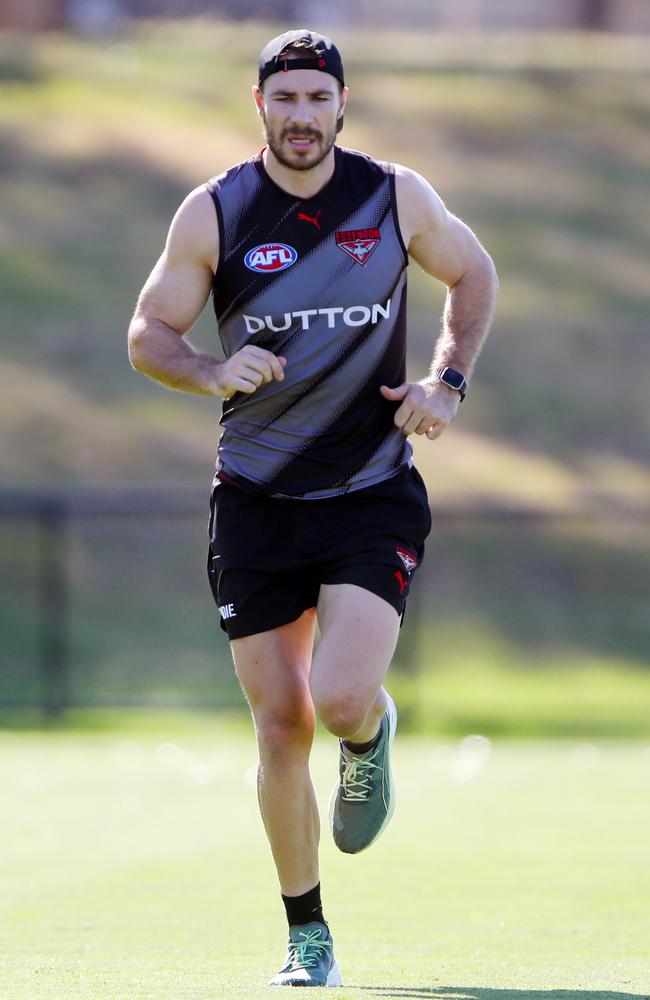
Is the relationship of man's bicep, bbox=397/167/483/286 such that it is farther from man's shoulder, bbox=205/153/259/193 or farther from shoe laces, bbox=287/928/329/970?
shoe laces, bbox=287/928/329/970

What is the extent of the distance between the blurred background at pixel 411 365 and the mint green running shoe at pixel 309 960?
1035cm

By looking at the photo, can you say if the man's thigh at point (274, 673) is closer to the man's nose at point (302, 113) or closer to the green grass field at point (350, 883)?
the green grass field at point (350, 883)

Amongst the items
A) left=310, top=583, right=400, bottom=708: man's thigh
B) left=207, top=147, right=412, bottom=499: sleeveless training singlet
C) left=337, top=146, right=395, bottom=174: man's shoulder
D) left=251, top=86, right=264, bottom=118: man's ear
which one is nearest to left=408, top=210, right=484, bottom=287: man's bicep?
left=207, top=147, right=412, bottom=499: sleeveless training singlet

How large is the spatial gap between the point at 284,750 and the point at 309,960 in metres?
0.63

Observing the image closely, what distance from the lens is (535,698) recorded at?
696 inches

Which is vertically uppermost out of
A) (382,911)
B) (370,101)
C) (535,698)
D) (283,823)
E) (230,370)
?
(230,370)

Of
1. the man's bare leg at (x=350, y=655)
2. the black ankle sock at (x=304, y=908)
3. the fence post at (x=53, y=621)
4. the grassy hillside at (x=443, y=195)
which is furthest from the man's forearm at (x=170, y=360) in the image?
the grassy hillside at (x=443, y=195)

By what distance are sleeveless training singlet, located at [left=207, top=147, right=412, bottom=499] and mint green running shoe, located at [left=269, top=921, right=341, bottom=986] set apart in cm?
135

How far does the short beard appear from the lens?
220 inches

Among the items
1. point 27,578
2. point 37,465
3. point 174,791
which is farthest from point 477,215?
point 174,791

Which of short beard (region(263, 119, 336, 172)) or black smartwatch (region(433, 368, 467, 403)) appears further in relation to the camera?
black smartwatch (region(433, 368, 467, 403))

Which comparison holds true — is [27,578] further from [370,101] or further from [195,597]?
[370,101]

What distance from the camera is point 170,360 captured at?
561 centimetres

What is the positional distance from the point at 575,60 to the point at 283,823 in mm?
30060
